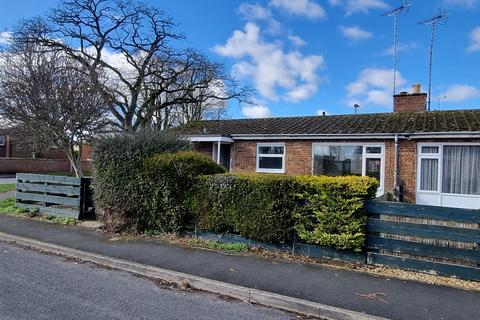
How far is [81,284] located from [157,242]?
248cm

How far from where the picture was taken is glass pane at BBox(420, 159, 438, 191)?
42.4ft

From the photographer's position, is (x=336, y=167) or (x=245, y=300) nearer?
(x=245, y=300)

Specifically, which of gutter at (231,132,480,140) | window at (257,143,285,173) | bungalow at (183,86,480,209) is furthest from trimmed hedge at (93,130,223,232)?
window at (257,143,285,173)

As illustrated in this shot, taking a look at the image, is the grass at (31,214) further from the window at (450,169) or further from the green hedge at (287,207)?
the window at (450,169)

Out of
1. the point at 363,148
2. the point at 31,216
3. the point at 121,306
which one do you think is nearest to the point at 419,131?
the point at 363,148

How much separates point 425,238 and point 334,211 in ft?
4.77

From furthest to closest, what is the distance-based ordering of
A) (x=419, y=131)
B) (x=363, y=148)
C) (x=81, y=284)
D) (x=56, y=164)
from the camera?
(x=56, y=164)
(x=363, y=148)
(x=419, y=131)
(x=81, y=284)

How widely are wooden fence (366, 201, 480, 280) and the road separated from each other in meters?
2.47

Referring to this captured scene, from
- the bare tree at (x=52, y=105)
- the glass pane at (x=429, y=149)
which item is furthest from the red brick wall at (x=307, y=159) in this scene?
the bare tree at (x=52, y=105)

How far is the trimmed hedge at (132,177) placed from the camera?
27.6 feet

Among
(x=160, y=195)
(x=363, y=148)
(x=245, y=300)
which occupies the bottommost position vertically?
(x=245, y=300)

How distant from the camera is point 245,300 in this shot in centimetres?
518

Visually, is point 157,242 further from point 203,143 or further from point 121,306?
point 203,143

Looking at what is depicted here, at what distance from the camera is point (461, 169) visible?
1250 centimetres
